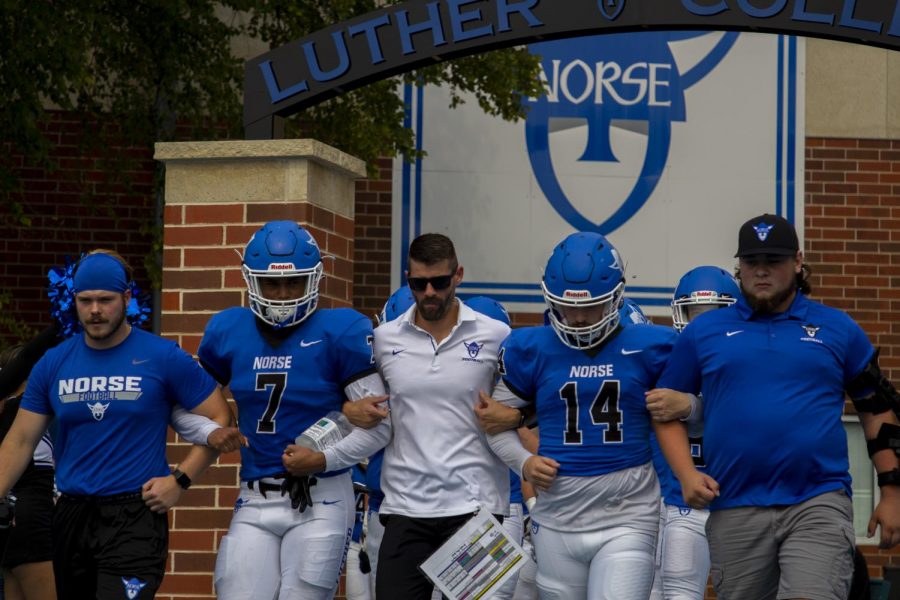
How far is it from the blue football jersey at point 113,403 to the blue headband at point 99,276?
0.98 ft

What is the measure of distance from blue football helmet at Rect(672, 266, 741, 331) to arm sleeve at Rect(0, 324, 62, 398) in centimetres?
364

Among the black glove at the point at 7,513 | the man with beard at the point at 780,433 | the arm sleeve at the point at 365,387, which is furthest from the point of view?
the black glove at the point at 7,513

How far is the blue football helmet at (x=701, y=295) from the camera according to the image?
9.58 m

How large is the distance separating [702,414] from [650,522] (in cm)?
56

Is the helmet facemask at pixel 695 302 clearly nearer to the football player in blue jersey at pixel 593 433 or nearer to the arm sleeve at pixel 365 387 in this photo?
the football player in blue jersey at pixel 593 433

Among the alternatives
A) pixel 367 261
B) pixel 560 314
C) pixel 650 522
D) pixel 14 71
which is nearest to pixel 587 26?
pixel 560 314

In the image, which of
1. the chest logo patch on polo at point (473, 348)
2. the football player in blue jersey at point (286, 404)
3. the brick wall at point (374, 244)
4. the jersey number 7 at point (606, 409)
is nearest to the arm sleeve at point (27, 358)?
the football player in blue jersey at point (286, 404)

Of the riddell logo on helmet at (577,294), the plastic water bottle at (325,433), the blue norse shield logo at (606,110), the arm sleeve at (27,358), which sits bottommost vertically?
the plastic water bottle at (325,433)

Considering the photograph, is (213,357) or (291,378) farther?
(213,357)

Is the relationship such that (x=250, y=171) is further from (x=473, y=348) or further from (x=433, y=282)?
(x=473, y=348)

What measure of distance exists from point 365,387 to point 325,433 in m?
0.33

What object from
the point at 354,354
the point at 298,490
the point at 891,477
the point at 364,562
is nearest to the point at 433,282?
the point at 354,354

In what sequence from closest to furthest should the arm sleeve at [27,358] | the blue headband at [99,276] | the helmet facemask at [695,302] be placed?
the blue headband at [99,276]
the arm sleeve at [27,358]
the helmet facemask at [695,302]

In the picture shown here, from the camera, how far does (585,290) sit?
7.24 m
